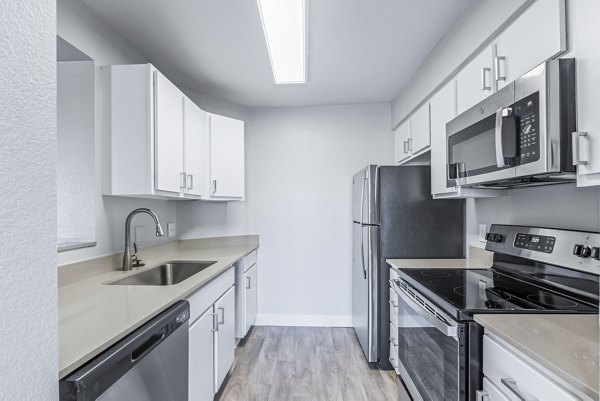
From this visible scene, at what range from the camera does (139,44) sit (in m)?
2.24

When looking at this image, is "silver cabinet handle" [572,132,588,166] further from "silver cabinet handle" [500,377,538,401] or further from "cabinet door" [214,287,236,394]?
"cabinet door" [214,287,236,394]

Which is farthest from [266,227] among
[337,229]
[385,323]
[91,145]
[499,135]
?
[499,135]

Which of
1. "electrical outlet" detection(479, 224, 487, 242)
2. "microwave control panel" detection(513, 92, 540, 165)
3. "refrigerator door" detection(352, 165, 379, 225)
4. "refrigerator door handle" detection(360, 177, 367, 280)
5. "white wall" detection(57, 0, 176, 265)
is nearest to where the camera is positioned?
"microwave control panel" detection(513, 92, 540, 165)

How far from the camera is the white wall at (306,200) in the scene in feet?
11.4

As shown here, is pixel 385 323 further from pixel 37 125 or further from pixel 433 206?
pixel 37 125

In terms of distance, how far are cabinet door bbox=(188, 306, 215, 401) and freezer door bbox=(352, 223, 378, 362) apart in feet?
4.01

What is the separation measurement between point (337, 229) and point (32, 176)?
301 cm

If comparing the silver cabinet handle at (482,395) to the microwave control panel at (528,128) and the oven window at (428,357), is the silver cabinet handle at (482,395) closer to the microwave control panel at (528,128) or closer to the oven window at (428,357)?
the oven window at (428,357)

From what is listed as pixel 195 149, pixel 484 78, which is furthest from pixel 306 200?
pixel 484 78

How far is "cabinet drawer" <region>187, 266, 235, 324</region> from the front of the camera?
1619mm

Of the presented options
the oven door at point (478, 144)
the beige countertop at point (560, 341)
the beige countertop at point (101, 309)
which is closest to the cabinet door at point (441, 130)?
the oven door at point (478, 144)

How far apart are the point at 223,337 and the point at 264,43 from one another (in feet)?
6.62

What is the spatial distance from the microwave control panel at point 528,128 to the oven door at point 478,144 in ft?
0.21

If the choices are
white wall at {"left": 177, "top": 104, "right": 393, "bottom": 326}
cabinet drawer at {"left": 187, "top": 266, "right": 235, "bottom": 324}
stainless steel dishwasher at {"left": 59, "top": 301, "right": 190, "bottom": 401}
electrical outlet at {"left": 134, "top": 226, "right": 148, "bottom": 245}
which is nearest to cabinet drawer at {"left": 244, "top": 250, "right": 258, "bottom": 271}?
white wall at {"left": 177, "top": 104, "right": 393, "bottom": 326}
